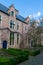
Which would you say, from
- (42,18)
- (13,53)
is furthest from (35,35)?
(13,53)

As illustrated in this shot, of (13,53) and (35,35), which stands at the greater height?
(35,35)

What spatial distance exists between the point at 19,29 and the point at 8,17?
7404 mm

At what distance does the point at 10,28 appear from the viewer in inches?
1641

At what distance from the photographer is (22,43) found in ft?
158

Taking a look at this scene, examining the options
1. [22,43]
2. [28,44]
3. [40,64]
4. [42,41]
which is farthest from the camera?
[42,41]

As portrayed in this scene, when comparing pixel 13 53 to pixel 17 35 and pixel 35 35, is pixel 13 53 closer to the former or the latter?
pixel 17 35

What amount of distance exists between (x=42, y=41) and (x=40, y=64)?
41.6m

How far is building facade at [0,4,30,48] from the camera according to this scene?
36.8m

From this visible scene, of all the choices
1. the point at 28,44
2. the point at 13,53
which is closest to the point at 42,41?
the point at 28,44

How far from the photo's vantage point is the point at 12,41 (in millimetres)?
41938

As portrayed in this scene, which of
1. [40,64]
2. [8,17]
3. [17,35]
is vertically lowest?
[40,64]

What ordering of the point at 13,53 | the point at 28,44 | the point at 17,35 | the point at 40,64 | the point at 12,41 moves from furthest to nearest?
the point at 28,44
the point at 17,35
the point at 12,41
the point at 13,53
the point at 40,64

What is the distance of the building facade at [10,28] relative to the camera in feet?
121

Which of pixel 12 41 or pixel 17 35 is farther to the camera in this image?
pixel 17 35
